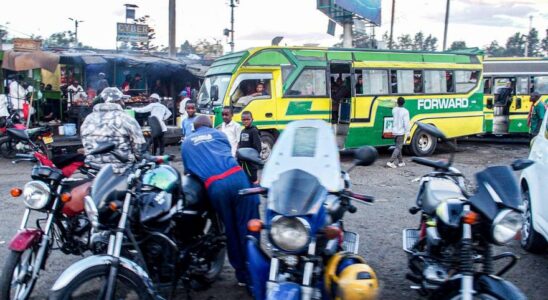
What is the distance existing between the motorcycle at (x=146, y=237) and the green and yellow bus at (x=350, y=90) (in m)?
7.23

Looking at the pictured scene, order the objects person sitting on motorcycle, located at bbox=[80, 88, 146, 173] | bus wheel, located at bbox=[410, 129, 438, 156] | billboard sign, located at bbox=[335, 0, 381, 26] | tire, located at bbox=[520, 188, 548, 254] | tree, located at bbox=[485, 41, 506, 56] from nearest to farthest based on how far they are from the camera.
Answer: person sitting on motorcycle, located at bbox=[80, 88, 146, 173], tire, located at bbox=[520, 188, 548, 254], bus wheel, located at bbox=[410, 129, 438, 156], billboard sign, located at bbox=[335, 0, 381, 26], tree, located at bbox=[485, 41, 506, 56]

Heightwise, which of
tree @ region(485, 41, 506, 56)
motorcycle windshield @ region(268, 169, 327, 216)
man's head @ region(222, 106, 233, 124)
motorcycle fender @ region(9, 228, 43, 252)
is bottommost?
motorcycle fender @ region(9, 228, 43, 252)

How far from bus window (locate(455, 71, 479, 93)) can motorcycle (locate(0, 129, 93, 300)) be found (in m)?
12.5

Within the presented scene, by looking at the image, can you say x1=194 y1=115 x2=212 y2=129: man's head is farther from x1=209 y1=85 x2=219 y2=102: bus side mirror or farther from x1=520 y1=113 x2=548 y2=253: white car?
x1=209 y1=85 x2=219 y2=102: bus side mirror

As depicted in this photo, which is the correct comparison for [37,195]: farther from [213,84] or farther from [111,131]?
[213,84]

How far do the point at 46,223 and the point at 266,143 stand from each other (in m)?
8.08

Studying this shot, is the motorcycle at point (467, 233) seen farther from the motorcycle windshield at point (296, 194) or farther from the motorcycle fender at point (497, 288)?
the motorcycle windshield at point (296, 194)

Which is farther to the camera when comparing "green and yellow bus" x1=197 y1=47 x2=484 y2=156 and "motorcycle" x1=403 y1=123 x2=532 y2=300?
"green and yellow bus" x1=197 y1=47 x2=484 y2=156

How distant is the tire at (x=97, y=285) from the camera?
2.95 meters

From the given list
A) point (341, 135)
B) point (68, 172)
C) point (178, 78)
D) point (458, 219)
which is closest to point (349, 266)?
point (458, 219)

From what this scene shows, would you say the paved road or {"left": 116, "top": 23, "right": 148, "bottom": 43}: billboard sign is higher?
{"left": 116, "top": 23, "right": 148, "bottom": 43}: billboard sign

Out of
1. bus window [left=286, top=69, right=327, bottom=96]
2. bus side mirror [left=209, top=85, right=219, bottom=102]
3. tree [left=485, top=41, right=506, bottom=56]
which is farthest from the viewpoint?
tree [left=485, top=41, right=506, bottom=56]

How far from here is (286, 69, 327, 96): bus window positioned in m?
12.0

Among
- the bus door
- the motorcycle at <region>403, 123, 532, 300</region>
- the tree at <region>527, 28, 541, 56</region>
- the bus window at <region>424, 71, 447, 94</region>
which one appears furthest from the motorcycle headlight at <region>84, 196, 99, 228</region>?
the tree at <region>527, 28, 541, 56</region>
